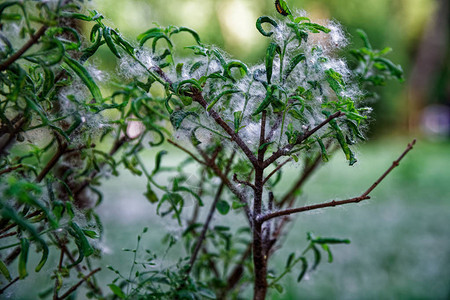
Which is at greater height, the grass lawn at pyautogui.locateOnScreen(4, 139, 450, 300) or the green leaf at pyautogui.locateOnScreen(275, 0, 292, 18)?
the grass lawn at pyautogui.locateOnScreen(4, 139, 450, 300)

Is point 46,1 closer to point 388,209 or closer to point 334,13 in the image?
point 388,209

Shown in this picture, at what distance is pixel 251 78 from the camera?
0.54m

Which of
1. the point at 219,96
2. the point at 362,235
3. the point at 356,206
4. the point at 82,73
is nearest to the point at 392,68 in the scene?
the point at 219,96

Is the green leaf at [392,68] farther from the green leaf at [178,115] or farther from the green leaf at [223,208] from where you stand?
the green leaf at [223,208]

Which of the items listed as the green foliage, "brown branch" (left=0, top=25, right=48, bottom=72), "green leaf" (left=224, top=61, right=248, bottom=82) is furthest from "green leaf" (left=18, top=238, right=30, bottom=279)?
"green leaf" (left=224, top=61, right=248, bottom=82)

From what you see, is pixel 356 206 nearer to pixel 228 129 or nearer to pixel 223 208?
pixel 223 208

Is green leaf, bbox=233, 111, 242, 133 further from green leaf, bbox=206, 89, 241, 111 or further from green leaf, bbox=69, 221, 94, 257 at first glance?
green leaf, bbox=69, 221, 94, 257

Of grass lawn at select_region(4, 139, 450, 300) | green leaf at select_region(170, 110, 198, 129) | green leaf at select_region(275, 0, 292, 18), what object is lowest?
green leaf at select_region(170, 110, 198, 129)

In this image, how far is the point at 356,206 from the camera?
306 cm

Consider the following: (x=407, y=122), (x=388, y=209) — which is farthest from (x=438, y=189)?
(x=407, y=122)

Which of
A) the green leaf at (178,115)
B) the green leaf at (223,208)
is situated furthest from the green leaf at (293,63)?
the green leaf at (223,208)

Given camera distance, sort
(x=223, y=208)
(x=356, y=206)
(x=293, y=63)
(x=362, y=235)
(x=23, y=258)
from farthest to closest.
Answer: (x=356, y=206), (x=362, y=235), (x=223, y=208), (x=293, y=63), (x=23, y=258)

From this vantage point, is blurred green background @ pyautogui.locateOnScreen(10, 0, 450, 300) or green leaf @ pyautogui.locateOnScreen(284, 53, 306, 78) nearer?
green leaf @ pyautogui.locateOnScreen(284, 53, 306, 78)

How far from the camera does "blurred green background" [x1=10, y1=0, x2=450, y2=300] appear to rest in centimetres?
163
